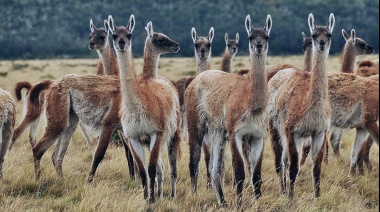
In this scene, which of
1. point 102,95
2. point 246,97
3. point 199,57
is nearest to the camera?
point 246,97

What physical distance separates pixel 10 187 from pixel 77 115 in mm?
1526

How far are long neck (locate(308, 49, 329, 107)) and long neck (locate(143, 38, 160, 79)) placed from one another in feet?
8.16

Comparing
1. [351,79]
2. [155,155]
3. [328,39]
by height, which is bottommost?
[155,155]

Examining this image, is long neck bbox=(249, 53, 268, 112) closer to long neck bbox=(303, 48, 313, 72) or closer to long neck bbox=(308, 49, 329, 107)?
long neck bbox=(308, 49, 329, 107)

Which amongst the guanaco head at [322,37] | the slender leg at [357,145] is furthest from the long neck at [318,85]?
the slender leg at [357,145]

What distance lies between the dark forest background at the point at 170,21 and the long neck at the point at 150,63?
39288 millimetres

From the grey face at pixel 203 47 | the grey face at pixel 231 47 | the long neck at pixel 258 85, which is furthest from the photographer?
the grey face at pixel 231 47

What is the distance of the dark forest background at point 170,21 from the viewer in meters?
51.7

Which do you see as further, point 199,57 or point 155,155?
point 199,57

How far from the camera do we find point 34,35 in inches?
2084

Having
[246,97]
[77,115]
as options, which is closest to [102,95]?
[77,115]

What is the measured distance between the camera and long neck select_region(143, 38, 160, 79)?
8555mm

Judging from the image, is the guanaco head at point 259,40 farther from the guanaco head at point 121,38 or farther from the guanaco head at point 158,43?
the guanaco head at point 158,43

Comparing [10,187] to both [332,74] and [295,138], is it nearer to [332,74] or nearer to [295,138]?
[295,138]
